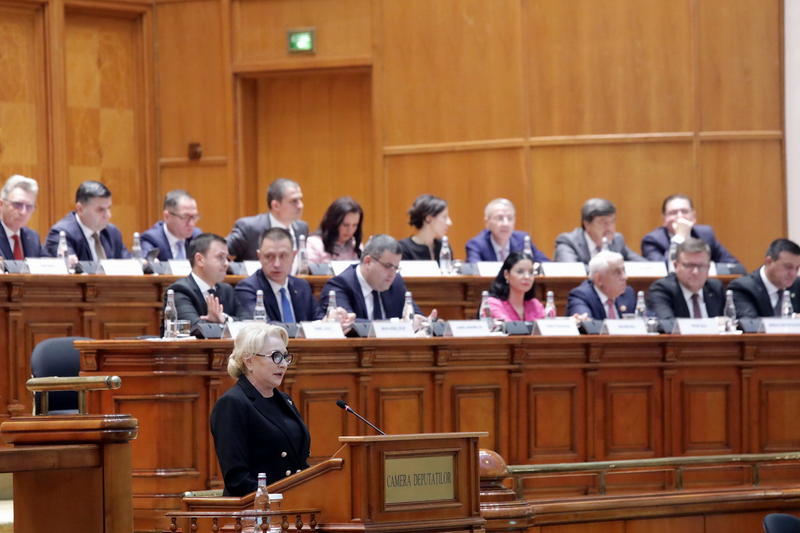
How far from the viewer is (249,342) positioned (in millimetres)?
4836

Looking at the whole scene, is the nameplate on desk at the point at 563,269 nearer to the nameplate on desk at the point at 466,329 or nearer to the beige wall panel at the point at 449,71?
the nameplate on desk at the point at 466,329

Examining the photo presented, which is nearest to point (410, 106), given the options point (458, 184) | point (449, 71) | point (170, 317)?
point (449, 71)

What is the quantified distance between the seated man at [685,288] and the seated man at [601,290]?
22 cm

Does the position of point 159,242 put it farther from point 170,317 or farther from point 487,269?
point 170,317

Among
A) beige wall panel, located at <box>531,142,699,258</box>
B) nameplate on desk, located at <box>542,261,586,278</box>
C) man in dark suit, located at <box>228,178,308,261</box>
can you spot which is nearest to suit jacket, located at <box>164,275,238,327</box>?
man in dark suit, located at <box>228,178,308,261</box>

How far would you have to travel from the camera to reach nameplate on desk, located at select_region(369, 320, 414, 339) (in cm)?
678

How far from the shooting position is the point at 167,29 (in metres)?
11.7

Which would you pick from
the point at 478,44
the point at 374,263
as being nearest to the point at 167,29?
the point at 478,44

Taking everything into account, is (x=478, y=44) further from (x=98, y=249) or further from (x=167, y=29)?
(x=98, y=249)

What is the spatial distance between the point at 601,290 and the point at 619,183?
9.96 ft

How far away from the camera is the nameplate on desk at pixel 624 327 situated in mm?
7227

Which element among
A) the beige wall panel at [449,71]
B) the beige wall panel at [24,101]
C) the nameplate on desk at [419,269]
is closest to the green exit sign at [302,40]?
the beige wall panel at [449,71]

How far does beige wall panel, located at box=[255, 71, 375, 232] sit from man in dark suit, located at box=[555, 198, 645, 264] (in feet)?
9.71

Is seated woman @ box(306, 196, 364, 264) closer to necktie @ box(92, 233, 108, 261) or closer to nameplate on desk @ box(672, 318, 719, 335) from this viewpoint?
necktie @ box(92, 233, 108, 261)
